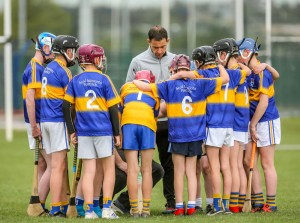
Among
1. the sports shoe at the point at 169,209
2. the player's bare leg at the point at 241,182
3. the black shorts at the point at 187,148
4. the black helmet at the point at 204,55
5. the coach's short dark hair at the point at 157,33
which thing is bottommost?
the sports shoe at the point at 169,209

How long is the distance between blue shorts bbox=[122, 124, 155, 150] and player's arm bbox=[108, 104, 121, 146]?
195 millimetres

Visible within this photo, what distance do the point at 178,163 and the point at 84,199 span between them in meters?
1.18

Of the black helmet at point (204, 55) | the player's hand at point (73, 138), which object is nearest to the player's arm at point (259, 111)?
the black helmet at point (204, 55)

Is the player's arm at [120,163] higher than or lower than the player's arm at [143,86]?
lower

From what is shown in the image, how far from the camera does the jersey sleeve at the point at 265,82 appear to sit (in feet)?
41.5

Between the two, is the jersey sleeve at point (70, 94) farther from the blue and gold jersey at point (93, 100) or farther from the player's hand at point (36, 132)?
the player's hand at point (36, 132)

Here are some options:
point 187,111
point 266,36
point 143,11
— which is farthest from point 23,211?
point 143,11

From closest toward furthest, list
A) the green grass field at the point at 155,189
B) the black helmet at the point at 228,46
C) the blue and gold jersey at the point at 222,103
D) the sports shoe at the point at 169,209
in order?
the green grass field at the point at 155,189 → the blue and gold jersey at the point at 222,103 → the black helmet at the point at 228,46 → the sports shoe at the point at 169,209

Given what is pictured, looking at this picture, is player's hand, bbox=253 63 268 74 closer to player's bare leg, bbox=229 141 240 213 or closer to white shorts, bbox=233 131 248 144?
white shorts, bbox=233 131 248 144

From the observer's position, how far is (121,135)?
12.1 metres

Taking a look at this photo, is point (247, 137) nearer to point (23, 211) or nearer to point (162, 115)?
point (162, 115)

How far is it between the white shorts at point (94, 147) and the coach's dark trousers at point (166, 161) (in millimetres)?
1233

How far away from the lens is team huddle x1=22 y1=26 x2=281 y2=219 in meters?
11.9

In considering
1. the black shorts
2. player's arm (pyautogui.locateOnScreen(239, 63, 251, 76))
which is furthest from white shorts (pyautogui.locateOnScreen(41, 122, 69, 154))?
player's arm (pyautogui.locateOnScreen(239, 63, 251, 76))
